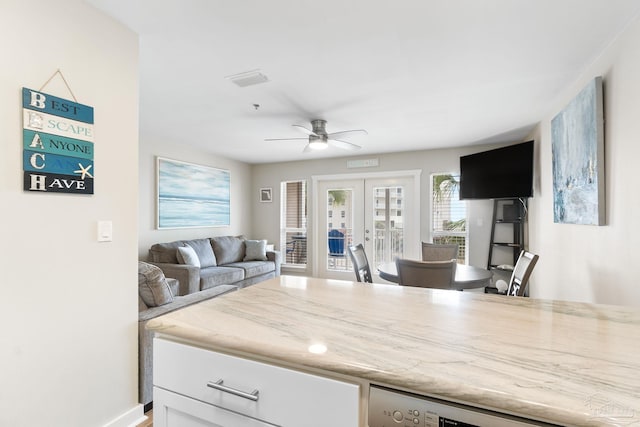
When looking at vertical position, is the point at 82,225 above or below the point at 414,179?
below

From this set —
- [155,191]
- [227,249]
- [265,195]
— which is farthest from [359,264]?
[265,195]

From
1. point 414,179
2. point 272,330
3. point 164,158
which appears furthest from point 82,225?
point 414,179

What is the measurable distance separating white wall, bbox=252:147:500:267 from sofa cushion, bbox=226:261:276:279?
102 centimetres

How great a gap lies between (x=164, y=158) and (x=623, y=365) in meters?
4.99

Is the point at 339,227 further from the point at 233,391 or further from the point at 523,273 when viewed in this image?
the point at 233,391

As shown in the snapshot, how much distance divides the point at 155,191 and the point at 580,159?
15.8 feet

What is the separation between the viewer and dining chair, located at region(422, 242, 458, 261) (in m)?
3.88

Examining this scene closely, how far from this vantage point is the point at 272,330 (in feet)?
3.00

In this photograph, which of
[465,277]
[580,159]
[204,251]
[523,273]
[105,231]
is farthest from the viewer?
[204,251]

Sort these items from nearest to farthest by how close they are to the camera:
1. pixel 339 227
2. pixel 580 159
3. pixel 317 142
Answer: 1. pixel 580 159
2. pixel 317 142
3. pixel 339 227

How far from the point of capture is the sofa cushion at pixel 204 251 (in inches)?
181

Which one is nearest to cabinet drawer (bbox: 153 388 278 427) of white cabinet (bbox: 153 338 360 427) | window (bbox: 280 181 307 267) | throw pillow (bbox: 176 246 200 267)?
white cabinet (bbox: 153 338 360 427)

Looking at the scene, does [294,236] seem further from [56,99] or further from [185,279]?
[56,99]

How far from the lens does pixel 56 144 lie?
1503 mm
